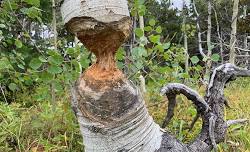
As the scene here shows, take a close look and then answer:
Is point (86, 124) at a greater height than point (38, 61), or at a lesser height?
lesser

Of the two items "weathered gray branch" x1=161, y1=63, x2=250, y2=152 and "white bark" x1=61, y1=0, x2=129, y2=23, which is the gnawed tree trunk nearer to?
"white bark" x1=61, y1=0, x2=129, y2=23

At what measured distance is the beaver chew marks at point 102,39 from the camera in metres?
1.42

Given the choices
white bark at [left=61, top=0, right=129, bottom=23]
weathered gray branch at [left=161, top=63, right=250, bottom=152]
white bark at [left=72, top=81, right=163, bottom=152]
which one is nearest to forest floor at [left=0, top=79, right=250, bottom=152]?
weathered gray branch at [left=161, top=63, right=250, bottom=152]

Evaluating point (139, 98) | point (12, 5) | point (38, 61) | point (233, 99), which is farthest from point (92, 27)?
point (233, 99)

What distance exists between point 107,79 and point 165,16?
24605mm

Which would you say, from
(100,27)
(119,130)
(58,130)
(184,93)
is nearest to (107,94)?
(119,130)

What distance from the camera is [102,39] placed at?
1.51m

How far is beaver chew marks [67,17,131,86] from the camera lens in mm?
1421

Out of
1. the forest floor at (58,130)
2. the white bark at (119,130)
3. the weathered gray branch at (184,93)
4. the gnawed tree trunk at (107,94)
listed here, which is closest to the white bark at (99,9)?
the gnawed tree trunk at (107,94)

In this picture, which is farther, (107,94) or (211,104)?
(211,104)

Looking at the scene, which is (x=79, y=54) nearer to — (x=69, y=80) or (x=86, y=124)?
(x=69, y=80)

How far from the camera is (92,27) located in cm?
141

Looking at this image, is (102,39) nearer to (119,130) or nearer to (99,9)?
(99,9)

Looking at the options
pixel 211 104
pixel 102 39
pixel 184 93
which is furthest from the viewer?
pixel 211 104
